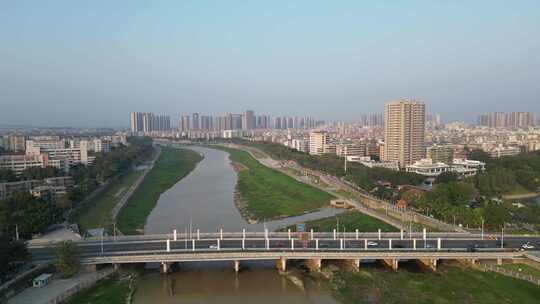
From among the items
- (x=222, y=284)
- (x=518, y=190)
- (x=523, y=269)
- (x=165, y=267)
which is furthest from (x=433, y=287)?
(x=518, y=190)

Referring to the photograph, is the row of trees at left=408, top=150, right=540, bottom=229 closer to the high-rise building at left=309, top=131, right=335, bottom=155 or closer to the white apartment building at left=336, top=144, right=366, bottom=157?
the white apartment building at left=336, top=144, right=366, bottom=157

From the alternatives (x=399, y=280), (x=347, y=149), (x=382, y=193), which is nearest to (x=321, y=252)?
(x=399, y=280)

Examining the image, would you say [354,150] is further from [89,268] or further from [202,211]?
[89,268]

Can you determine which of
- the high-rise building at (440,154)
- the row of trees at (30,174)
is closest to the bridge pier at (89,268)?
the row of trees at (30,174)


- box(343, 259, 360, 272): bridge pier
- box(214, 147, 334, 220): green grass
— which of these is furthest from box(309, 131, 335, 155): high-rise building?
box(343, 259, 360, 272): bridge pier

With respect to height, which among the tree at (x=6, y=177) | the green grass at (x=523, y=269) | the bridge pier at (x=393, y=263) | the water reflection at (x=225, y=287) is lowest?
the water reflection at (x=225, y=287)

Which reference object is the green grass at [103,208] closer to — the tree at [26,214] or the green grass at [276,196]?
the tree at [26,214]

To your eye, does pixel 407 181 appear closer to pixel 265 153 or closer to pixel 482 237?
pixel 482 237
